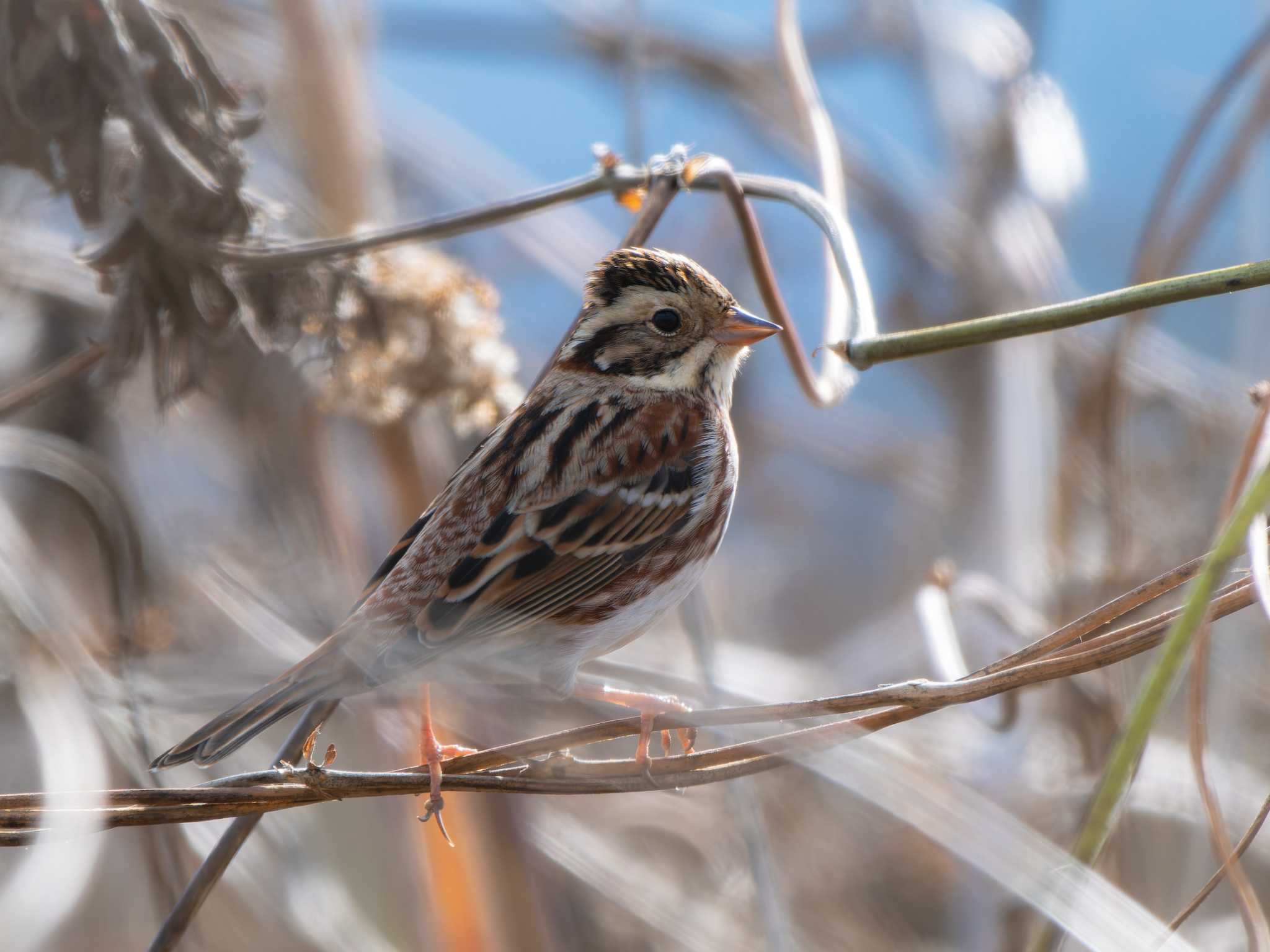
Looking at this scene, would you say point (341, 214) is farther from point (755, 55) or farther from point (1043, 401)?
point (755, 55)

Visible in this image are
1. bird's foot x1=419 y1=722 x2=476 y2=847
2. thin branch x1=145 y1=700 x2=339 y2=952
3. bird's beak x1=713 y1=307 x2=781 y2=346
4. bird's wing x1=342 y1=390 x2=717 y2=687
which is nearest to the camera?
thin branch x1=145 y1=700 x2=339 y2=952

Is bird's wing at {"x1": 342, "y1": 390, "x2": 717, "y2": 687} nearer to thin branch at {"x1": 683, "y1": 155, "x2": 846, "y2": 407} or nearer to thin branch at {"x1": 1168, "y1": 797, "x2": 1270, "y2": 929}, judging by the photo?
thin branch at {"x1": 683, "y1": 155, "x2": 846, "y2": 407}

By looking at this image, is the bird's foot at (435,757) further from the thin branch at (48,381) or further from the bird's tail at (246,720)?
the thin branch at (48,381)

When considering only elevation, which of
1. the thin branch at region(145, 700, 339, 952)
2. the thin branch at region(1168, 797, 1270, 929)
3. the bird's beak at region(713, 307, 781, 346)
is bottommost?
the thin branch at region(1168, 797, 1270, 929)

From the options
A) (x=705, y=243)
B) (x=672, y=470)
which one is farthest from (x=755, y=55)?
(x=672, y=470)

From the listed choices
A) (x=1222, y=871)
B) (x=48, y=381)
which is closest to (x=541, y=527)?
(x=48, y=381)

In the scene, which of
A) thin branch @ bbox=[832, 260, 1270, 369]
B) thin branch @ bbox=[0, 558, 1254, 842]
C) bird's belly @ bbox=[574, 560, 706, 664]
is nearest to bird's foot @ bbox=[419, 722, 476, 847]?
thin branch @ bbox=[0, 558, 1254, 842]

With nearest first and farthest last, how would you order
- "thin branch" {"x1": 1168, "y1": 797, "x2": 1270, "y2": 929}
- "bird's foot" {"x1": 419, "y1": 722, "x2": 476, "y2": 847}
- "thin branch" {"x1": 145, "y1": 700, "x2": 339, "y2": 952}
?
"thin branch" {"x1": 1168, "y1": 797, "x2": 1270, "y2": 929}, "thin branch" {"x1": 145, "y1": 700, "x2": 339, "y2": 952}, "bird's foot" {"x1": 419, "y1": 722, "x2": 476, "y2": 847}

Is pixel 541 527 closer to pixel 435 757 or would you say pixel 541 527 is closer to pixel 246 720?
pixel 435 757
